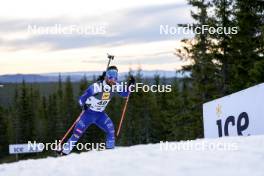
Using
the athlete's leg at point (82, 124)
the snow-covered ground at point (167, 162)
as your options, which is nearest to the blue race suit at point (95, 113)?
the athlete's leg at point (82, 124)

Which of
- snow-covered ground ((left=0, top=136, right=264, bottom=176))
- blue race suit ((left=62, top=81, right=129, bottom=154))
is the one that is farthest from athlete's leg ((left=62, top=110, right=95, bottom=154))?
snow-covered ground ((left=0, top=136, right=264, bottom=176))

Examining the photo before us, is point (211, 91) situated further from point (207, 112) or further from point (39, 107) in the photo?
point (39, 107)

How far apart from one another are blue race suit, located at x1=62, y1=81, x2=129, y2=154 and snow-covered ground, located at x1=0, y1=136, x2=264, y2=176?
2642mm

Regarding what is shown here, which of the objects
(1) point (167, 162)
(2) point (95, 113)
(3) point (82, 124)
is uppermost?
(2) point (95, 113)

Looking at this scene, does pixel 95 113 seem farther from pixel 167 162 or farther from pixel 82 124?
pixel 167 162

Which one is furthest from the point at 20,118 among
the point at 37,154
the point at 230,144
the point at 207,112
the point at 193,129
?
the point at 230,144

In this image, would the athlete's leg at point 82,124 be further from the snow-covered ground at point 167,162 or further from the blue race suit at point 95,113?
the snow-covered ground at point 167,162

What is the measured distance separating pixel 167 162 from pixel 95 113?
4509mm

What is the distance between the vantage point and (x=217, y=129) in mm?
12961

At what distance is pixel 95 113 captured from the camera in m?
11.5

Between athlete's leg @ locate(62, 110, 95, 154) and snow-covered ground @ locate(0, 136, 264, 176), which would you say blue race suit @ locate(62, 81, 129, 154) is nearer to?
athlete's leg @ locate(62, 110, 95, 154)

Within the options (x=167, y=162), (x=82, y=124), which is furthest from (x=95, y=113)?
(x=167, y=162)

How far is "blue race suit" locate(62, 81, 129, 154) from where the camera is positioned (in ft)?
37.3

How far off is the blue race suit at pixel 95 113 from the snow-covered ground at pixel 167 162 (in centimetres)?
264
